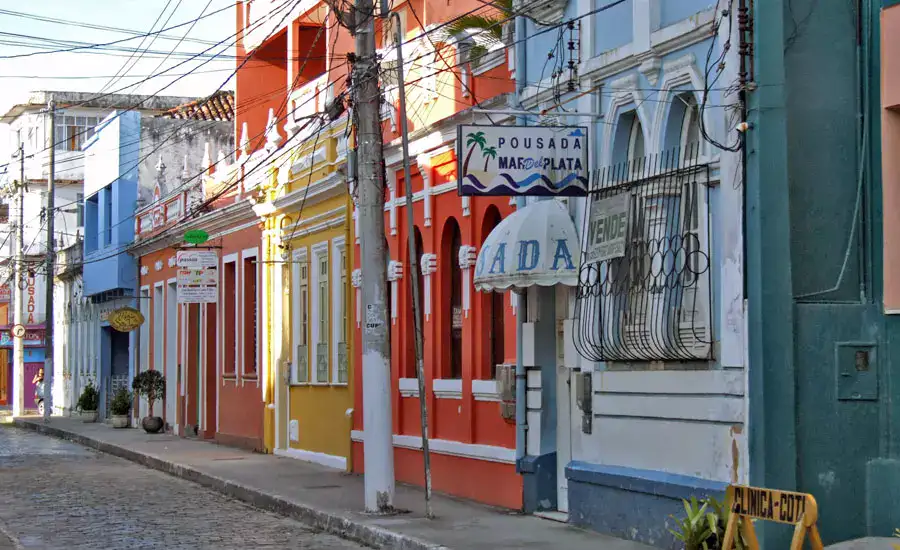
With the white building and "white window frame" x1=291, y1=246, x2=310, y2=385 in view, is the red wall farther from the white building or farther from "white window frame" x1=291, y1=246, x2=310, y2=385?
the white building

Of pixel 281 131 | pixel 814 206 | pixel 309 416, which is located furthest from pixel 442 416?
pixel 281 131

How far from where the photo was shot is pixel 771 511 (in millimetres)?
8562

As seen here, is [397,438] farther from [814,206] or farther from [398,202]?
[814,206]

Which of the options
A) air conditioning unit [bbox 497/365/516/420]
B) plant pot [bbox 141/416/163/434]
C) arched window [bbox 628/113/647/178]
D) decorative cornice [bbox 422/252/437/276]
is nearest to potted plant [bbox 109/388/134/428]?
plant pot [bbox 141/416/163/434]

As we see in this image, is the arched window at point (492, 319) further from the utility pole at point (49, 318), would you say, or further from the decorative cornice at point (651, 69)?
the utility pole at point (49, 318)

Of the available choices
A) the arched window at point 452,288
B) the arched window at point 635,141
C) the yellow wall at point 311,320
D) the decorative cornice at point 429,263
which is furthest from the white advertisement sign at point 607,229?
the yellow wall at point 311,320

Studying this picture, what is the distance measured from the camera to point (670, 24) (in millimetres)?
12203

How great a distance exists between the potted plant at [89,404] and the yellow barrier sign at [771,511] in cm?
3250

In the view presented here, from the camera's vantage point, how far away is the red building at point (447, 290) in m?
16.0

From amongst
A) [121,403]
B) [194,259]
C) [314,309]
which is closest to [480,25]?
[314,309]

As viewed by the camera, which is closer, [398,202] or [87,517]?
[87,517]

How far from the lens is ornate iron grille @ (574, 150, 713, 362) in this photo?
11.7 metres

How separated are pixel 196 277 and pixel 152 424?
646 centimetres

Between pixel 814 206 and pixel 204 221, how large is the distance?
1966cm
